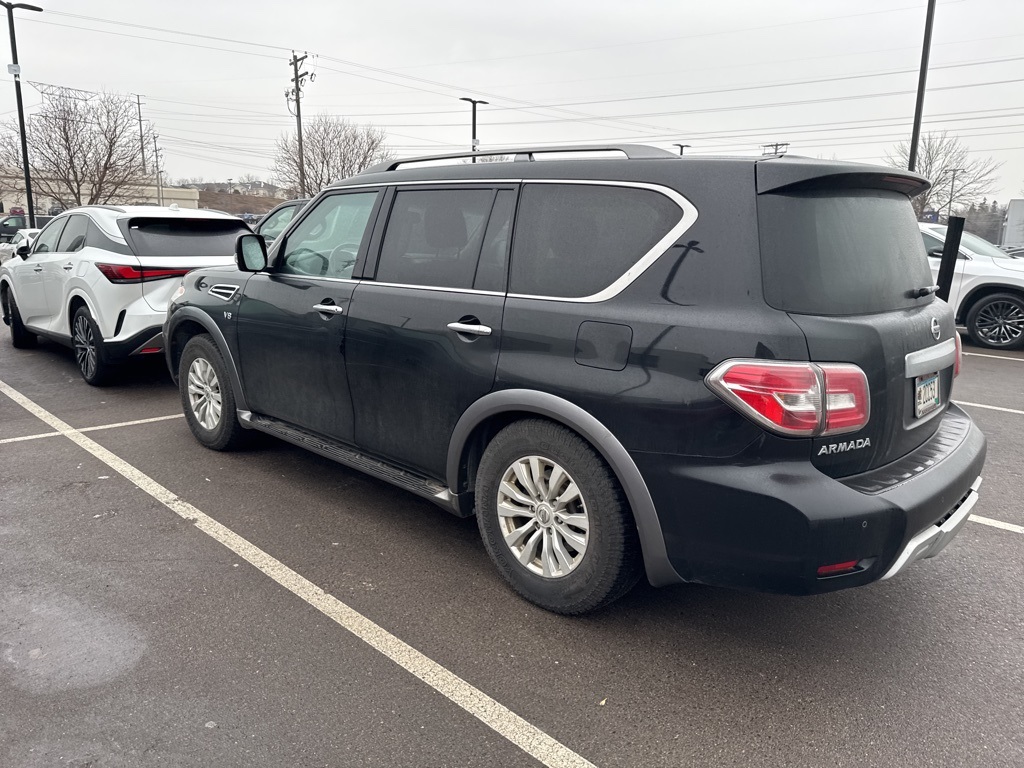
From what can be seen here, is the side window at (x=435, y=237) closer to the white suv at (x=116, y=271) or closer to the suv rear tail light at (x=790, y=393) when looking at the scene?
the suv rear tail light at (x=790, y=393)

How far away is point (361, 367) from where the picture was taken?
3.75 meters

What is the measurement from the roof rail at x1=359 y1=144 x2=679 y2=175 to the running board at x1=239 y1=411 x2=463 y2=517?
59.5 inches

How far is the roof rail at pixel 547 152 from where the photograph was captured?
9.61 feet

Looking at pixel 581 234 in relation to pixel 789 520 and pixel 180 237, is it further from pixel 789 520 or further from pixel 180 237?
pixel 180 237

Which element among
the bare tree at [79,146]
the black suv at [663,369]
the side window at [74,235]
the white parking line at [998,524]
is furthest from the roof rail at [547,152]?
the bare tree at [79,146]

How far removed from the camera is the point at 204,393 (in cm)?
508

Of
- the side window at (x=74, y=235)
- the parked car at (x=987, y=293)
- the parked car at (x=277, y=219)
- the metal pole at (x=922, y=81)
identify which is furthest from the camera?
the metal pole at (x=922, y=81)

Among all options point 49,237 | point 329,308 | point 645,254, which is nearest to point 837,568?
point 645,254

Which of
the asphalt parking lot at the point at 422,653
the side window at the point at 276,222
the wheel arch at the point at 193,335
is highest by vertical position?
the side window at the point at 276,222

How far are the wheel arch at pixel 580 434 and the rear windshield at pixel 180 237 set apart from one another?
426 centimetres

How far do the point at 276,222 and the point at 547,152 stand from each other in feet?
27.1

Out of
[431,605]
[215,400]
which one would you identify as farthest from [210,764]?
[215,400]

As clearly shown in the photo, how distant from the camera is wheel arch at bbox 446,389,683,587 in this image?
8.80ft

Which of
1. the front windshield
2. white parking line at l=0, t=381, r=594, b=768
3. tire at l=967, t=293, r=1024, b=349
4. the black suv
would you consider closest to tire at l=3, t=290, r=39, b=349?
white parking line at l=0, t=381, r=594, b=768
